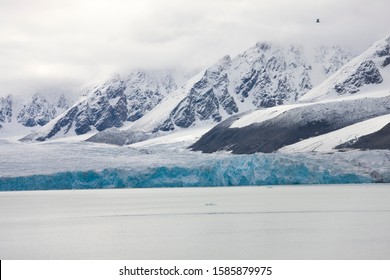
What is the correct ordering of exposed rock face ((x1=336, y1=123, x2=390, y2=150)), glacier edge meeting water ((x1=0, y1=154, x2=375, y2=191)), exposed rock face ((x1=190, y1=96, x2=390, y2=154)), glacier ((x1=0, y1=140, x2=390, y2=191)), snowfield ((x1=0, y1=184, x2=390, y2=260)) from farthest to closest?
1. exposed rock face ((x1=190, y1=96, x2=390, y2=154))
2. exposed rock face ((x1=336, y1=123, x2=390, y2=150))
3. glacier ((x1=0, y1=140, x2=390, y2=191))
4. glacier edge meeting water ((x1=0, y1=154, x2=375, y2=191))
5. snowfield ((x1=0, y1=184, x2=390, y2=260))

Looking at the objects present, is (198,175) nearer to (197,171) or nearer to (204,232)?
(197,171)

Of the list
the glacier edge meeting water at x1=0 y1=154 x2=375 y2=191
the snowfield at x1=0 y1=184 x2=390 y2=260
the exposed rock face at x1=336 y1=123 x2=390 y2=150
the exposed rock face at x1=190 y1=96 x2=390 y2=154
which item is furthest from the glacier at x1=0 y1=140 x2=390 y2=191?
the exposed rock face at x1=190 y1=96 x2=390 y2=154

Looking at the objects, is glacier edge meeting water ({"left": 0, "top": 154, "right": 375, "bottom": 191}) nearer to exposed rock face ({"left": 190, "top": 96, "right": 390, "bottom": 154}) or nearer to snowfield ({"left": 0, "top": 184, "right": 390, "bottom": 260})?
snowfield ({"left": 0, "top": 184, "right": 390, "bottom": 260})

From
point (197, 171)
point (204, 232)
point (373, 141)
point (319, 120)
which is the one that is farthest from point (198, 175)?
point (319, 120)
